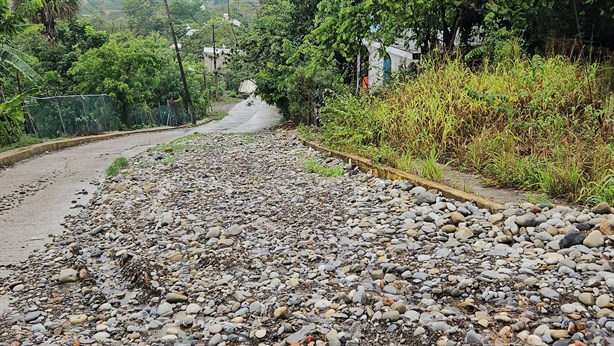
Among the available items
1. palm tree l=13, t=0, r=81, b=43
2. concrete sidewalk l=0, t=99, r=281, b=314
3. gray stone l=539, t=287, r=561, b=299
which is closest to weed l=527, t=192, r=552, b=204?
gray stone l=539, t=287, r=561, b=299

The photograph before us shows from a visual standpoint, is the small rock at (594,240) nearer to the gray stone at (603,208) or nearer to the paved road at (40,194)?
the gray stone at (603,208)

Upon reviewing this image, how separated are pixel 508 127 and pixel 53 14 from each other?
89.4 ft

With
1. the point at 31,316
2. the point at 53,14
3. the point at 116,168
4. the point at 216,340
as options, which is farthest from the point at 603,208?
the point at 53,14

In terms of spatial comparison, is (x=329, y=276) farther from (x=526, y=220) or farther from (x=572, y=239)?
(x=572, y=239)

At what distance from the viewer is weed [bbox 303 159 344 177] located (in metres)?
7.42

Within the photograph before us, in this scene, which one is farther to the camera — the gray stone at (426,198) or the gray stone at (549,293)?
the gray stone at (426,198)

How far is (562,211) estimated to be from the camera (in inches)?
167

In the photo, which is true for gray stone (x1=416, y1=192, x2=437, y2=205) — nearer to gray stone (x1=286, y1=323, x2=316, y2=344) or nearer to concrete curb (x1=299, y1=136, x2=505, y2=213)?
concrete curb (x1=299, y1=136, x2=505, y2=213)

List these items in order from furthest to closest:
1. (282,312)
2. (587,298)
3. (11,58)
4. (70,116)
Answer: (70,116) < (11,58) < (282,312) < (587,298)

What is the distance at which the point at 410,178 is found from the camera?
19.5 feet

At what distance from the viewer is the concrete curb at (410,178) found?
4762 mm

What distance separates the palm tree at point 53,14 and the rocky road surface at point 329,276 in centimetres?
2416

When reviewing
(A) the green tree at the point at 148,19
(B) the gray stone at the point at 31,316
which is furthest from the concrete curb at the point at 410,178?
(A) the green tree at the point at 148,19

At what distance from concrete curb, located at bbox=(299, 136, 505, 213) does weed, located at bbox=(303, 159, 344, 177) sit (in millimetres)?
306
